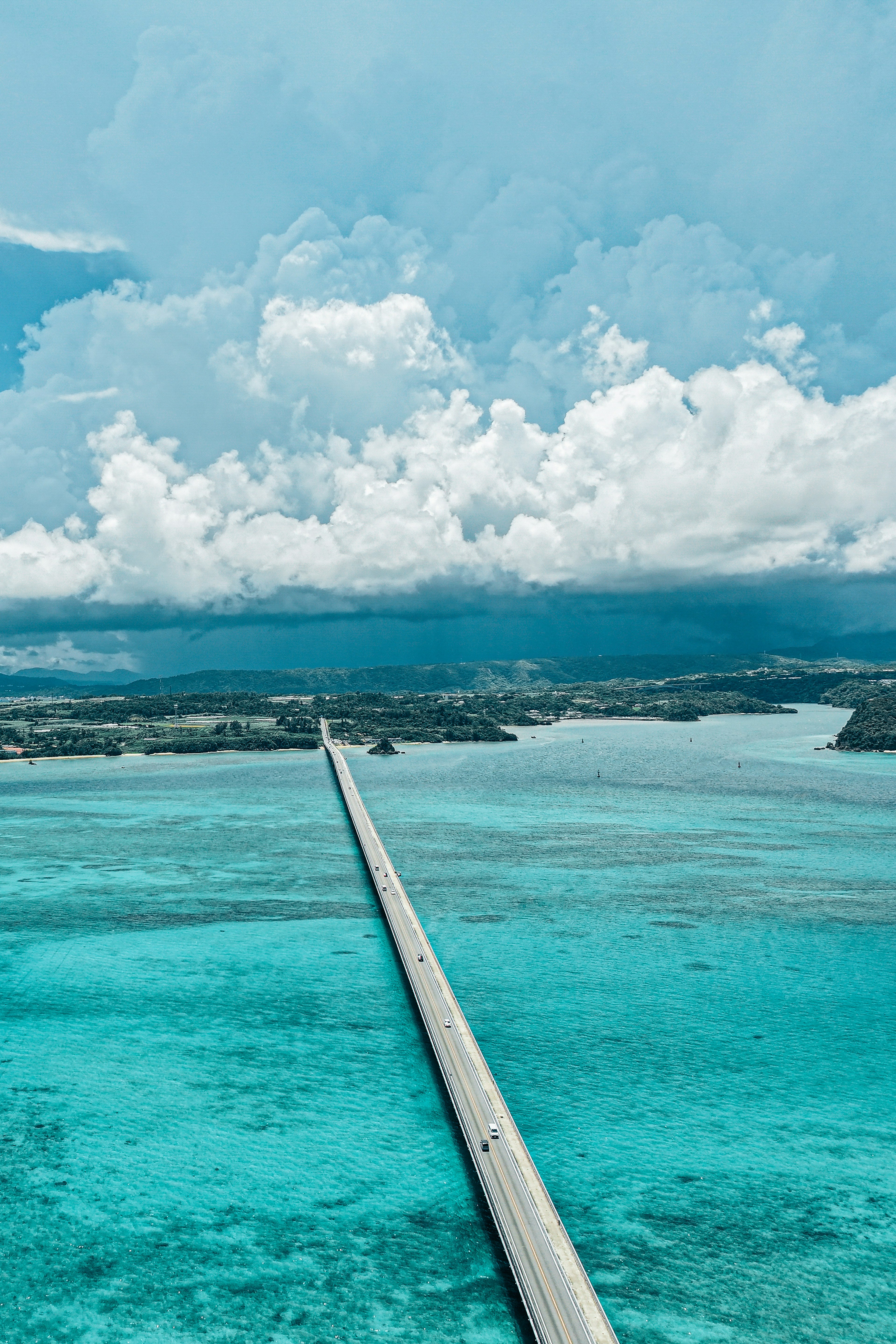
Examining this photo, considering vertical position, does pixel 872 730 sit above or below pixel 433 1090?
above

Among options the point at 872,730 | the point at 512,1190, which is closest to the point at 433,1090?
the point at 512,1190

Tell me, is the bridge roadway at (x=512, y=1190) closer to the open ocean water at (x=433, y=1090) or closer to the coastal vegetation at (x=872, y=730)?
the open ocean water at (x=433, y=1090)

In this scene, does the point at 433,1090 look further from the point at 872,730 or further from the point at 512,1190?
the point at 872,730

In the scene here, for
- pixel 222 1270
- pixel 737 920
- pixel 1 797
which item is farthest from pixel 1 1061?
pixel 1 797

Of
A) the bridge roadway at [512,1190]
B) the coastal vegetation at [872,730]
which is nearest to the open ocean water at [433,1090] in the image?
the bridge roadway at [512,1190]

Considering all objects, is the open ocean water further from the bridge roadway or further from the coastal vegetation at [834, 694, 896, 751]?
the coastal vegetation at [834, 694, 896, 751]

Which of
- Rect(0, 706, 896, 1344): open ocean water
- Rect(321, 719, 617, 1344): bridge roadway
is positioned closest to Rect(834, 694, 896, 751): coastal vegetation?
Rect(0, 706, 896, 1344): open ocean water
